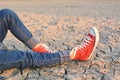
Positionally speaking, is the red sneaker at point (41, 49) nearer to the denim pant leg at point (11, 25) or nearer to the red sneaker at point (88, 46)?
the denim pant leg at point (11, 25)

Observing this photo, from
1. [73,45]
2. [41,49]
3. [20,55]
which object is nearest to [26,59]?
[20,55]

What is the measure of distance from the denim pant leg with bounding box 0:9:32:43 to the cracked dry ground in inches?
13.2

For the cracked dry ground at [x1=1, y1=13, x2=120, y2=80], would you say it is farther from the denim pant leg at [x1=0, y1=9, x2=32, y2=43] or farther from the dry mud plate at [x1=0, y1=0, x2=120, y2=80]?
the denim pant leg at [x1=0, y1=9, x2=32, y2=43]

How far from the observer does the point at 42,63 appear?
3123 mm

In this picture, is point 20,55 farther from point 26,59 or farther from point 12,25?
point 12,25

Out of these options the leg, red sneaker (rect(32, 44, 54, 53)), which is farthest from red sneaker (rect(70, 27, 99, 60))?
the leg

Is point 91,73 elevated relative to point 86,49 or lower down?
lower down

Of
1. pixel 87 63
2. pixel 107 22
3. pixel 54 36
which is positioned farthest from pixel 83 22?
pixel 87 63

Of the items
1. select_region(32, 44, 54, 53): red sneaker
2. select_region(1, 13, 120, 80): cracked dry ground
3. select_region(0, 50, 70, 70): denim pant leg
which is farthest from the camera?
select_region(32, 44, 54, 53): red sneaker

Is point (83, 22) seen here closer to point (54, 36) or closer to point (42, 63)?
point (54, 36)

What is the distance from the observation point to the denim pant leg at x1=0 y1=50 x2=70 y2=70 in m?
3.02

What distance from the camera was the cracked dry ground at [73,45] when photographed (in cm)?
316

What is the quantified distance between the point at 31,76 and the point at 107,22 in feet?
11.8

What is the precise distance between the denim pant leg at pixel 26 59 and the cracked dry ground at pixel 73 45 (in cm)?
12
